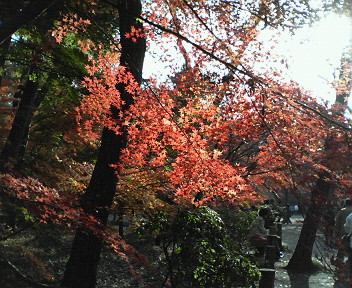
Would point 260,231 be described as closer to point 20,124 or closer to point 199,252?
point 199,252

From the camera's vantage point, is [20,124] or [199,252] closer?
[199,252]

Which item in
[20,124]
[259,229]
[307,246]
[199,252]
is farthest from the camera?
[307,246]

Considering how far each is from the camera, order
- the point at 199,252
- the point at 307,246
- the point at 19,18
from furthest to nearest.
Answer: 1. the point at 307,246
2. the point at 199,252
3. the point at 19,18

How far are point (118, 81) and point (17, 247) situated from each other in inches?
261

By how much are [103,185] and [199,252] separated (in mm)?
2025

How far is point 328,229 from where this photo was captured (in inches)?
302

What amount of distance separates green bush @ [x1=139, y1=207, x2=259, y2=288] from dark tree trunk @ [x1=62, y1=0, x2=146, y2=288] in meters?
1.00

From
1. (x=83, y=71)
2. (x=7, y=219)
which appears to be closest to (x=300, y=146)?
(x=83, y=71)

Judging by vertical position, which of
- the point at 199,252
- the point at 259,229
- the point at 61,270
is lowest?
the point at 61,270

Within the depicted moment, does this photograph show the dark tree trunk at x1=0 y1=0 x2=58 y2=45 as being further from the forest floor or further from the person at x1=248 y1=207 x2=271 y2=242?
the person at x1=248 y1=207 x2=271 y2=242

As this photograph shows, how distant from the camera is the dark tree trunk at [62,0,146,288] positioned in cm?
636

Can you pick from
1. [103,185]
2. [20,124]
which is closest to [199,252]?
[103,185]

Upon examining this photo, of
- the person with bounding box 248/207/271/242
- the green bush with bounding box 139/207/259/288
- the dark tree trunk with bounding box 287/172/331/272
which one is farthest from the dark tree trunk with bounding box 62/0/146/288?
the dark tree trunk with bounding box 287/172/331/272

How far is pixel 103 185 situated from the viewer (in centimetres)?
662
